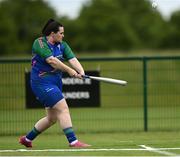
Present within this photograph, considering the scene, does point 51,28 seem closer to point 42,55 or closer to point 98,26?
point 42,55

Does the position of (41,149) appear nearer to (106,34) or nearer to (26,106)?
(26,106)

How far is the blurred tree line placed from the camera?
4728cm

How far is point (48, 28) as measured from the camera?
13617 millimetres

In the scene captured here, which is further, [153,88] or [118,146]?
[153,88]

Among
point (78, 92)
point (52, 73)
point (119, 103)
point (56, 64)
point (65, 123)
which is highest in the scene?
point (56, 64)

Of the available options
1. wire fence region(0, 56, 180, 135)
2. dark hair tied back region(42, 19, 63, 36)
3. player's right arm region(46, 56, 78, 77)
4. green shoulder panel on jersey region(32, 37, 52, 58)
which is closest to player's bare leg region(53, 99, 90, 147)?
player's right arm region(46, 56, 78, 77)

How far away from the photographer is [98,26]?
170 feet

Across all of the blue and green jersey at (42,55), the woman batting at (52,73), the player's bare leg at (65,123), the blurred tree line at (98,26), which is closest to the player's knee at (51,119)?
the woman batting at (52,73)

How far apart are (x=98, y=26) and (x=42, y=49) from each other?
126 feet

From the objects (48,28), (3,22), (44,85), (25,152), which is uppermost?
(3,22)

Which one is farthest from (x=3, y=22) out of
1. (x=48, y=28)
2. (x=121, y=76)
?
(x=48, y=28)

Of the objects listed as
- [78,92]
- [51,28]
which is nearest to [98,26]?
[78,92]

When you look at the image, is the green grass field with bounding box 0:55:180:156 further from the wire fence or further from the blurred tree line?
the blurred tree line

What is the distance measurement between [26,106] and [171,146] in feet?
19.2
